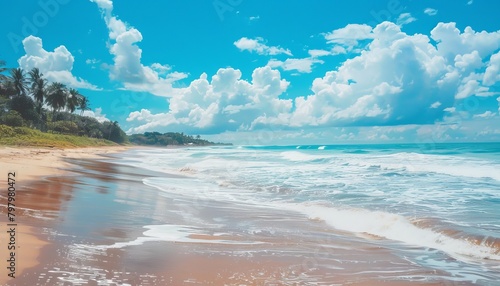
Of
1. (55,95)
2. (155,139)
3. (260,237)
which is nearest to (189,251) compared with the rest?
(260,237)

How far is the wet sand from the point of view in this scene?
4.33 meters

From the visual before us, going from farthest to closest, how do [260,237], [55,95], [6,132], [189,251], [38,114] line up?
[55,95] → [38,114] → [6,132] → [260,237] → [189,251]

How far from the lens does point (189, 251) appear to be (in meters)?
5.50

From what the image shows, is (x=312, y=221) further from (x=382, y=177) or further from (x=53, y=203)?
(x=382, y=177)

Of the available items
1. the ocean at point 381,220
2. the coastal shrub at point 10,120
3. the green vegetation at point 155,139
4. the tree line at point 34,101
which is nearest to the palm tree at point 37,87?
the tree line at point 34,101

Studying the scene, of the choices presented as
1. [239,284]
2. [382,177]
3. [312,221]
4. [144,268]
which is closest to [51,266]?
[144,268]

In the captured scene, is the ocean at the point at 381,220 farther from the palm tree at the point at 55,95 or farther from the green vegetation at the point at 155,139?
the green vegetation at the point at 155,139

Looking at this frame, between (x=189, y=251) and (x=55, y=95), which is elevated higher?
(x=55, y=95)

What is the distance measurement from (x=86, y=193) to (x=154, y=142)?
170642 mm

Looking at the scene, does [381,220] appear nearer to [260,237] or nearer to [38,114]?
[260,237]

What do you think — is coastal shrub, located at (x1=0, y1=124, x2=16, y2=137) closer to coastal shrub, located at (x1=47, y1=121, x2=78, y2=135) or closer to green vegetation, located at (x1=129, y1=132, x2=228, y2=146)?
coastal shrub, located at (x1=47, y1=121, x2=78, y2=135)

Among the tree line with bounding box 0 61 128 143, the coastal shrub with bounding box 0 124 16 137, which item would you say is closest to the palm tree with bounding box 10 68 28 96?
the tree line with bounding box 0 61 128 143

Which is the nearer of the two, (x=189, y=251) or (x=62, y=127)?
(x=189, y=251)

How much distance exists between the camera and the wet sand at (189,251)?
14.2 ft
